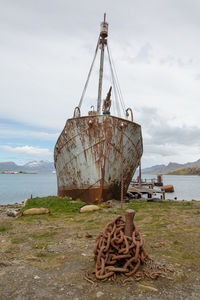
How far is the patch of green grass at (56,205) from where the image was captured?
10.8m

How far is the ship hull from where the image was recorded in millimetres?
12344

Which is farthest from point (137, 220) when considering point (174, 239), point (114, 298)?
point (114, 298)

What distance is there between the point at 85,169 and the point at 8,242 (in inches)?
289

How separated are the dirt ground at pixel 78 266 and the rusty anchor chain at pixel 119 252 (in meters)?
0.16

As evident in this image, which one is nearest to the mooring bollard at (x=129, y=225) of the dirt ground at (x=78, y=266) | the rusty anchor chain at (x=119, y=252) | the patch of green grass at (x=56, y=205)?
the rusty anchor chain at (x=119, y=252)

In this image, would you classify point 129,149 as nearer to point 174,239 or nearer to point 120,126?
point 120,126

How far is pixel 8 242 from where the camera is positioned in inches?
220

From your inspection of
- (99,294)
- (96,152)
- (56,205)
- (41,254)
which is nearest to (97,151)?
(96,152)

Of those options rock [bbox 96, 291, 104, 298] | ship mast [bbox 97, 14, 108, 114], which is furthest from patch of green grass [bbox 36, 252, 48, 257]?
ship mast [bbox 97, 14, 108, 114]

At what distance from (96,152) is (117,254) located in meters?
9.03

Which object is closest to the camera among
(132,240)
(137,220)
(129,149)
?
(132,240)

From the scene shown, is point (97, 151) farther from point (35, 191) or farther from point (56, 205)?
point (35, 191)

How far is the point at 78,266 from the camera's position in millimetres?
3789

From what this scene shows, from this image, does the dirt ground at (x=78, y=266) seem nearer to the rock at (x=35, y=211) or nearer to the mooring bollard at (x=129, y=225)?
the mooring bollard at (x=129, y=225)
